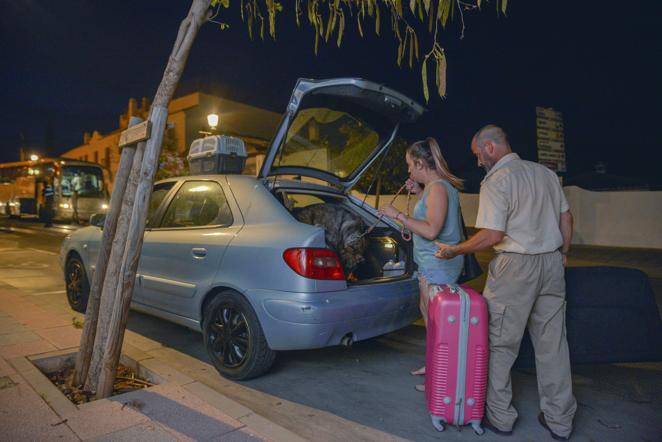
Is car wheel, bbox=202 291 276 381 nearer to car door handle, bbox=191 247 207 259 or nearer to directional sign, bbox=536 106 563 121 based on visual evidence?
car door handle, bbox=191 247 207 259

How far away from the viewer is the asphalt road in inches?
113

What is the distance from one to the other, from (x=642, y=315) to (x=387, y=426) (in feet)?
5.97

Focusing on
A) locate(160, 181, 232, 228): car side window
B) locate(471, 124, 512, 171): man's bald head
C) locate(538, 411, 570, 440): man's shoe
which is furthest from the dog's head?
locate(538, 411, 570, 440): man's shoe

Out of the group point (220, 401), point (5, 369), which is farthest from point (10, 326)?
point (220, 401)

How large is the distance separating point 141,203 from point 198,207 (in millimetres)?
1283

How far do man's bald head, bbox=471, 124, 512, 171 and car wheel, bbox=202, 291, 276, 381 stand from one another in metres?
2.00

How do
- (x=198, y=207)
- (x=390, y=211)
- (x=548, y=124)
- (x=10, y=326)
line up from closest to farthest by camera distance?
(x=390, y=211) → (x=198, y=207) → (x=10, y=326) → (x=548, y=124)

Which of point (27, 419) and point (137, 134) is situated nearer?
point (27, 419)

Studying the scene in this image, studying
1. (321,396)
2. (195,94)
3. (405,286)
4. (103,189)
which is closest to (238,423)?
(321,396)

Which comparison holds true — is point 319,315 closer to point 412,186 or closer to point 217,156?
point 412,186

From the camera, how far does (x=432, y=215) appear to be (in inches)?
122

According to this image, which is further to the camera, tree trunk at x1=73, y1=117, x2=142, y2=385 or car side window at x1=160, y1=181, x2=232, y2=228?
car side window at x1=160, y1=181, x2=232, y2=228

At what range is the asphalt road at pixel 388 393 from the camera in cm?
288

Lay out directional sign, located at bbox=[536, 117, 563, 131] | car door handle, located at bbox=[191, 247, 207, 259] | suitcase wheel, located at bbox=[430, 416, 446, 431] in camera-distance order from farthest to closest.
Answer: directional sign, located at bbox=[536, 117, 563, 131]
car door handle, located at bbox=[191, 247, 207, 259]
suitcase wheel, located at bbox=[430, 416, 446, 431]
